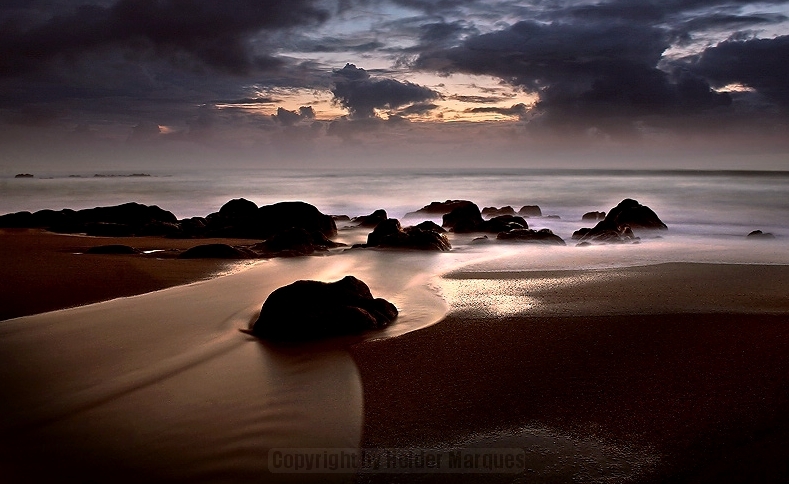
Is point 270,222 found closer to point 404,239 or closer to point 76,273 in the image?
point 404,239

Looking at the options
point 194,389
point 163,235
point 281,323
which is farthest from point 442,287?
point 163,235

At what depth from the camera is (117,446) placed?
3.24 m

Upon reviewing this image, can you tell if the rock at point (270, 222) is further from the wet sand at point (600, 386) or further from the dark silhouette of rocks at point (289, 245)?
the wet sand at point (600, 386)

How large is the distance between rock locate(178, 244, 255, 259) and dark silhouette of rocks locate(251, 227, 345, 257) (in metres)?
0.47

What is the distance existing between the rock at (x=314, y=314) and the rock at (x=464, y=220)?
10.2 metres

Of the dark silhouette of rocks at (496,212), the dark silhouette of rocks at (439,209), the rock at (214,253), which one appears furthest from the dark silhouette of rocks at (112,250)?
the dark silhouette of rocks at (496,212)

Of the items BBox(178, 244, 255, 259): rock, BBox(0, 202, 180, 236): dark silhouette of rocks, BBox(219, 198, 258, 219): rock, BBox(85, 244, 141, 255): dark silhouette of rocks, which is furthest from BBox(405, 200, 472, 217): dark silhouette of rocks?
BBox(85, 244, 141, 255): dark silhouette of rocks

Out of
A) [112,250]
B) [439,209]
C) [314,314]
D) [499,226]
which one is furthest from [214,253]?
[439,209]

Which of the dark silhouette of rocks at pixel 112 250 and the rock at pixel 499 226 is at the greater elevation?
the rock at pixel 499 226

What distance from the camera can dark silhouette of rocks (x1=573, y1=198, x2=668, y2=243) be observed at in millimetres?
13492

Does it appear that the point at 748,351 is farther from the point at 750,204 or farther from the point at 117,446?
the point at 750,204

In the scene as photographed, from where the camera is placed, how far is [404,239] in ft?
38.2

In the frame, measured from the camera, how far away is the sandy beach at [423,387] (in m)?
3.12

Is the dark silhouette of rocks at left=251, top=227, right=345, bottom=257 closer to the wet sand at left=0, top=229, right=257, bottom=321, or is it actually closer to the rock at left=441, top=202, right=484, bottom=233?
the wet sand at left=0, top=229, right=257, bottom=321
